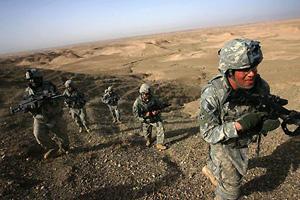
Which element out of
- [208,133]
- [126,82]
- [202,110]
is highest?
[202,110]

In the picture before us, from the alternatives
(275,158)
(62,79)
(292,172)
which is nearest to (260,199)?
(292,172)

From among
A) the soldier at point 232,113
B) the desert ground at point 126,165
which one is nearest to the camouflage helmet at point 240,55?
the soldier at point 232,113

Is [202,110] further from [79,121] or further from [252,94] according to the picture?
[79,121]

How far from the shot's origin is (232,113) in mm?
3518

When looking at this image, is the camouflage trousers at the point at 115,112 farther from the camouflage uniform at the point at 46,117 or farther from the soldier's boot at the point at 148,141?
the camouflage uniform at the point at 46,117

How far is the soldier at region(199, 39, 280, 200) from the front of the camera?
3.28 metres

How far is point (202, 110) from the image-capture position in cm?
345

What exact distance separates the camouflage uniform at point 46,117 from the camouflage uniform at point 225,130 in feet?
13.8

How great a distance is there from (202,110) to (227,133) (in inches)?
14.7

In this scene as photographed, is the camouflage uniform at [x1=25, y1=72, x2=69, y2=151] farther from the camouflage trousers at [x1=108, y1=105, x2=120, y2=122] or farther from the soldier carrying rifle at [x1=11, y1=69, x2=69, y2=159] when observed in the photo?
the camouflage trousers at [x1=108, y1=105, x2=120, y2=122]

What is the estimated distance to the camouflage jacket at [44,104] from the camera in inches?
268

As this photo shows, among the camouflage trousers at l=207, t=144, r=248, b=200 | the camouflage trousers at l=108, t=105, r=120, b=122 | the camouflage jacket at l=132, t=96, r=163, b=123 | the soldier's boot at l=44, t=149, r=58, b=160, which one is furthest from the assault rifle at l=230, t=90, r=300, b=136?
the camouflage trousers at l=108, t=105, r=120, b=122

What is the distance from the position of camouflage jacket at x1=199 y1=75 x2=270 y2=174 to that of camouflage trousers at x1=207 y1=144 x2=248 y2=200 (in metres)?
0.16

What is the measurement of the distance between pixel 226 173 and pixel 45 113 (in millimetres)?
4455
